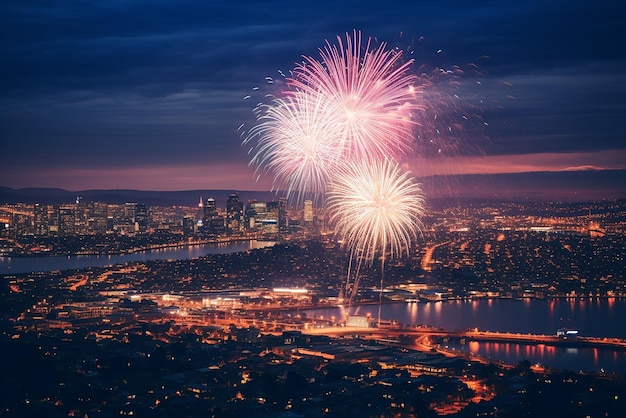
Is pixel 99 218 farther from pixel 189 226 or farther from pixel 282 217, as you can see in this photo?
Result: pixel 282 217

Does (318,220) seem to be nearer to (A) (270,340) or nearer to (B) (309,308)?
(B) (309,308)

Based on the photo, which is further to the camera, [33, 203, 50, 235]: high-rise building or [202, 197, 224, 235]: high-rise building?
[202, 197, 224, 235]: high-rise building

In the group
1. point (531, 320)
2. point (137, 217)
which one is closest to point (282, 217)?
point (137, 217)

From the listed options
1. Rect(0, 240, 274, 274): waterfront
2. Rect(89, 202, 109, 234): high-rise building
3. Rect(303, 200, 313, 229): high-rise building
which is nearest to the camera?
Rect(0, 240, 274, 274): waterfront

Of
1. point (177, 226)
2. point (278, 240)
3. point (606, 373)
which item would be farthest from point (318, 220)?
point (606, 373)

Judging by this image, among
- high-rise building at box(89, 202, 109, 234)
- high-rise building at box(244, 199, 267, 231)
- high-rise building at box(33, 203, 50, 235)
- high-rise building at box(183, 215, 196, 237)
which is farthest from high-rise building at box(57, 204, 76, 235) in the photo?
high-rise building at box(244, 199, 267, 231)

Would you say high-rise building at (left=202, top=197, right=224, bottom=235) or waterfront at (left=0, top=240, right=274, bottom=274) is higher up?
high-rise building at (left=202, top=197, right=224, bottom=235)

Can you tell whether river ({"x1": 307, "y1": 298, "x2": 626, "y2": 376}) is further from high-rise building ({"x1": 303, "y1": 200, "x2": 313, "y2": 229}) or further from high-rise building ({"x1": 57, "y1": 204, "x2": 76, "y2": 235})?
high-rise building ({"x1": 57, "y1": 204, "x2": 76, "y2": 235})
